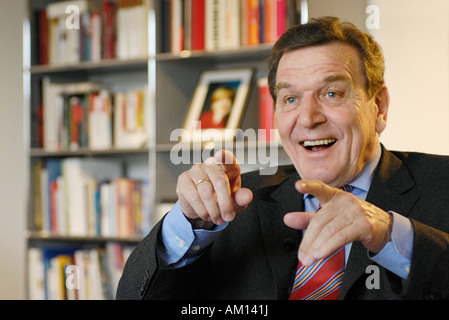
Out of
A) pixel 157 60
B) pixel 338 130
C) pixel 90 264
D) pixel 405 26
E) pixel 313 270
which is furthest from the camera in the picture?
pixel 90 264

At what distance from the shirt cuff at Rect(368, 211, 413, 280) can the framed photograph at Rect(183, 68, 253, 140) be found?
57.0 inches

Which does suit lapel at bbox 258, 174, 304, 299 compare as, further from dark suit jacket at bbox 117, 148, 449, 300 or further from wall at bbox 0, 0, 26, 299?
wall at bbox 0, 0, 26, 299

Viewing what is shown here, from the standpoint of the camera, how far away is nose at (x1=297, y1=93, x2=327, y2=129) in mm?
1354

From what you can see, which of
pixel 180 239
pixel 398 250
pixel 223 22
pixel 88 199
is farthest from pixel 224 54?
pixel 398 250

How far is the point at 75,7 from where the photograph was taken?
8.93 feet

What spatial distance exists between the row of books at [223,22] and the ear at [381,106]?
33.8 inches

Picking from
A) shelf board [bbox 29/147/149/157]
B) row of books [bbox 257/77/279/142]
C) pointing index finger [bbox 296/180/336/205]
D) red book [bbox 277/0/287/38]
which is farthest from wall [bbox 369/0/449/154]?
pointing index finger [bbox 296/180/336/205]

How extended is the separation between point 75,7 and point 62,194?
0.89 m

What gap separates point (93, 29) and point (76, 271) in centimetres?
114

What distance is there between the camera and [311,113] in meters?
1.36

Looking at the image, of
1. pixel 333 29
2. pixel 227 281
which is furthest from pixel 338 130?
pixel 227 281

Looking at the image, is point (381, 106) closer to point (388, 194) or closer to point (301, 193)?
point (388, 194)

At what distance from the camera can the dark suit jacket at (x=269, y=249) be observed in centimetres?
125
